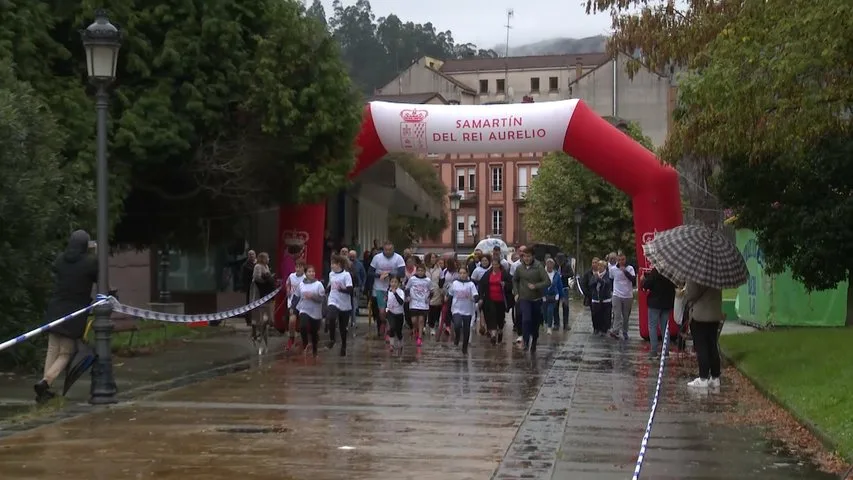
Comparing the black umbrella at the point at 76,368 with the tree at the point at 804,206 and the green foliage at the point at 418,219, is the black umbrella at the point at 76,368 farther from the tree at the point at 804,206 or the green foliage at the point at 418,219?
the green foliage at the point at 418,219

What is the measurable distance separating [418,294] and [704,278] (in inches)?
270

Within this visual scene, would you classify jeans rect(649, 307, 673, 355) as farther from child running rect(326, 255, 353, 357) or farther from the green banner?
the green banner

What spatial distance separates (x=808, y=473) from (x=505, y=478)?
225 centimetres

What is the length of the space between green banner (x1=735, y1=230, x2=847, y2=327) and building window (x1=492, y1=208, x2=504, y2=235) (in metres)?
64.3

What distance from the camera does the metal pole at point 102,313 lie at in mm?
12102

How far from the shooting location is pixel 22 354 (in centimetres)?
1440

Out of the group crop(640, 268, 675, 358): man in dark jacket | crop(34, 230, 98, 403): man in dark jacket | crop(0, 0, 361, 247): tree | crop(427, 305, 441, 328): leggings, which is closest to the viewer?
crop(34, 230, 98, 403): man in dark jacket

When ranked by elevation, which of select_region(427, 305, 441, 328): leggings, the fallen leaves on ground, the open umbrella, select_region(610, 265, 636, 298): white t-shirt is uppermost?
the open umbrella

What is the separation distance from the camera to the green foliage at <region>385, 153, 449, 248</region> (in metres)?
62.6

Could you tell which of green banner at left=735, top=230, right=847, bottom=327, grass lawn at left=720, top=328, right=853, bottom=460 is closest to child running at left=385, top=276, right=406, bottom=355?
grass lawn at left=720, top=328, right=853, bottom=460

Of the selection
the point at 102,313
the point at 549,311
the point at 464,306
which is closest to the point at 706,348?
the point at 464,306

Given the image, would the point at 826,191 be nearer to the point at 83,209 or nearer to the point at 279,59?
the point at 279,59

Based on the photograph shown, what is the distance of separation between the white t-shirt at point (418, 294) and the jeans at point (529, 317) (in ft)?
5.09

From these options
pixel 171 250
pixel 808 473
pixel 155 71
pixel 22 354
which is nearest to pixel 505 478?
pixel 808 473
